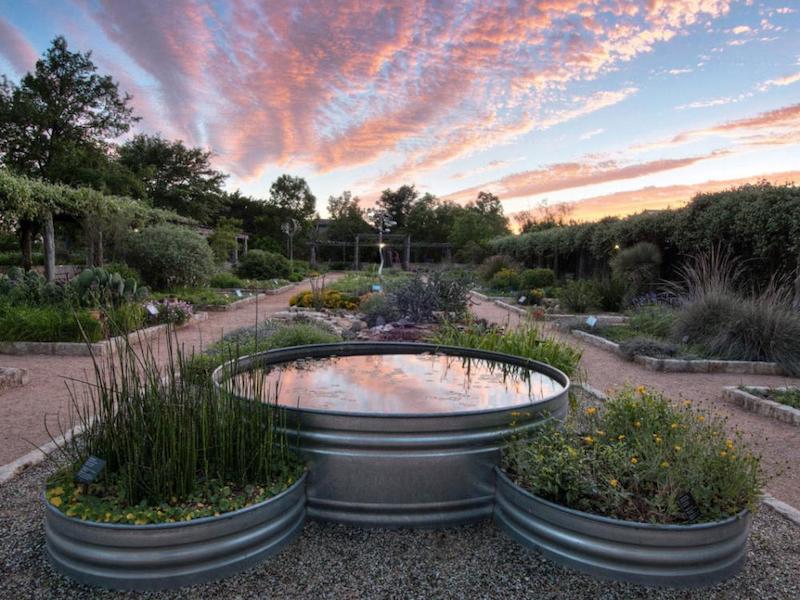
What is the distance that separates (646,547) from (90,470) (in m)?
2.12

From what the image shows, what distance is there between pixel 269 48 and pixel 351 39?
4.39 ft

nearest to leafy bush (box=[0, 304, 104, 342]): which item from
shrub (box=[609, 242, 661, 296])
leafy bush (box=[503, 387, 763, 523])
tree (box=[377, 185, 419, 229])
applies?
leafy bush (box=[503, 387, 763, 523])

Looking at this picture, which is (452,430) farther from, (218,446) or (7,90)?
(7,90)

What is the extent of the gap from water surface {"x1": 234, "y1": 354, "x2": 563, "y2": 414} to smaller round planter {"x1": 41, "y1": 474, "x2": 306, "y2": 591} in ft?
2.13

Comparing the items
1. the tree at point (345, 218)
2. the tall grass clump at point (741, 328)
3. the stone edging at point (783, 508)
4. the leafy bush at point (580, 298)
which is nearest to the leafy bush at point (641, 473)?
the stone edging at point (783, 508)

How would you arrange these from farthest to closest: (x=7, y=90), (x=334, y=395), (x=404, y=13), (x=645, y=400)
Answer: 1. (x=7, y=90)
2. (x=404, y=13)
3. (x=334, y=395)
4. (x=645, y=400)

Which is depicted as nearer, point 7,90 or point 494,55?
point 494,55

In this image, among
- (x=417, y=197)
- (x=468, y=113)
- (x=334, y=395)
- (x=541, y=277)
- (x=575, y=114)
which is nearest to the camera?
(x=334, y=395)

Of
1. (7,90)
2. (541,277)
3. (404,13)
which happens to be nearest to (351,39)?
(404,13)

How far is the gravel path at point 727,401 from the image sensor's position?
3002 mm

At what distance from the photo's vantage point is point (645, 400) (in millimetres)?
2604

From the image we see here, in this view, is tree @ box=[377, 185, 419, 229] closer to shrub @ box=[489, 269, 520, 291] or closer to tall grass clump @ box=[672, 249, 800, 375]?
shrub @ box=[489, 269, 520, 291]

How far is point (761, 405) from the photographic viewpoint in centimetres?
422

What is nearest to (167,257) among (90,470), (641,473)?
(90,470)
